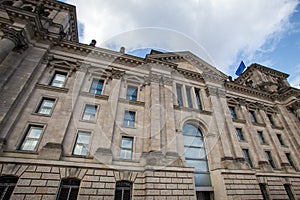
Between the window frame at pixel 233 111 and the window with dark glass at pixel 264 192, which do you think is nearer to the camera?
the window with dark glass at pixel 264 192

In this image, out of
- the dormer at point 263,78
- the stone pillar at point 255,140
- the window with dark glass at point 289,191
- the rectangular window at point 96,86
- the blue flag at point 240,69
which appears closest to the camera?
the window with dark glass at point 289,191

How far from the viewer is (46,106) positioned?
14.1 meters

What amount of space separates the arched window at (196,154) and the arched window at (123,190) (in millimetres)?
6389

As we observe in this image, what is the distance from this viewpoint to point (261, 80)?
30172mm

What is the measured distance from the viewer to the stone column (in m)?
13.0

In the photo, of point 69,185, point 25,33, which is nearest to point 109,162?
point 69,185

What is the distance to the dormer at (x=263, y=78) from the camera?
29062 millimetres

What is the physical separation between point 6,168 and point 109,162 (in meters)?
6.48

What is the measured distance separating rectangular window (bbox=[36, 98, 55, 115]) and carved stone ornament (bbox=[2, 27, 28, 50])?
5.78 meters

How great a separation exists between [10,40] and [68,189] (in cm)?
1357

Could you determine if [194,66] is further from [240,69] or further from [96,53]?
[240,69]

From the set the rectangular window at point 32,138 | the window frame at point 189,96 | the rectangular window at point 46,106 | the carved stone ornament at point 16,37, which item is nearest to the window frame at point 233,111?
the window frame at point 189,96

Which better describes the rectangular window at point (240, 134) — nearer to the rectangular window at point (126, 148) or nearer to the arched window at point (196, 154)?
the arched window at point (196, 154)

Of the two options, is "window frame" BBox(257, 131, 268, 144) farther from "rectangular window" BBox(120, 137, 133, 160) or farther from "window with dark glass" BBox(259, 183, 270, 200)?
"rectangular window" BBox(120, 137, 133, 160)
